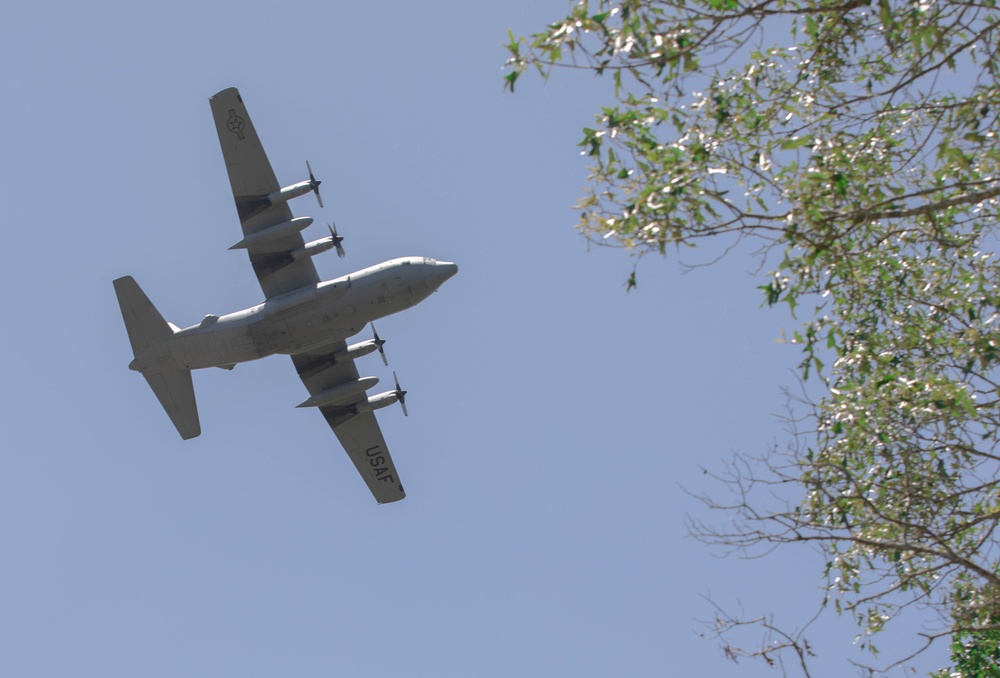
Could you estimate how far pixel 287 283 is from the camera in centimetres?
3103

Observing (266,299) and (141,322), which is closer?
(266,299)

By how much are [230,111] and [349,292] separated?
19.0 feet

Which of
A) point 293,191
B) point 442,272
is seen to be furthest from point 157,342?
point 442,272

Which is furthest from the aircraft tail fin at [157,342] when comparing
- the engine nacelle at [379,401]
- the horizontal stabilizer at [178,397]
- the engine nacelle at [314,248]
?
the engine nacelle at [379,401]

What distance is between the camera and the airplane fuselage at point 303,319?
29.7 metres

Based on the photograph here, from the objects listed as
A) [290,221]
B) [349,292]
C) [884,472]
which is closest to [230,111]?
[290,221]

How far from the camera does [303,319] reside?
30.3m

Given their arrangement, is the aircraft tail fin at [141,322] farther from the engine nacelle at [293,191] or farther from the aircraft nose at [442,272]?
the aircraft nose at [442,272]

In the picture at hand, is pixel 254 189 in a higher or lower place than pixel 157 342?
higher

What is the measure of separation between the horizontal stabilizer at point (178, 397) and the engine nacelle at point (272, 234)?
175 inches

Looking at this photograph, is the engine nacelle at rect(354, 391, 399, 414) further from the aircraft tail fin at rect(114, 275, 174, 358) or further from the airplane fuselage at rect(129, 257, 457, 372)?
the aircraft tail fin at rect(114, 275, 174, 358)

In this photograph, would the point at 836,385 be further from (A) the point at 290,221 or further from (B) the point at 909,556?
(A) the point at 290,221

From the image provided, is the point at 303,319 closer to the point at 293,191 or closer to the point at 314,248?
the point at 314,248

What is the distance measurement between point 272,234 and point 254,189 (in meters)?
1.37
